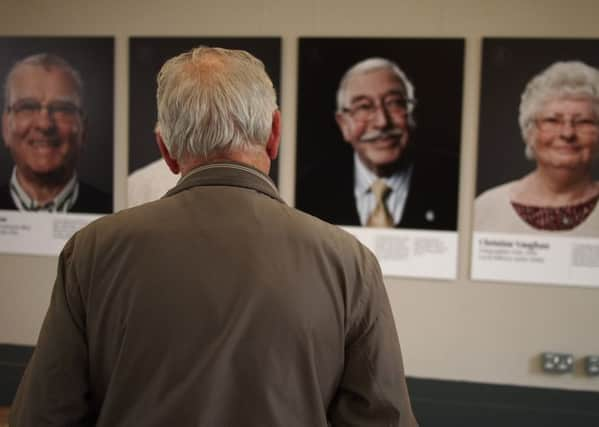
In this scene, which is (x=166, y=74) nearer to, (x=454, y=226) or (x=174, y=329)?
(x=174, y=329)

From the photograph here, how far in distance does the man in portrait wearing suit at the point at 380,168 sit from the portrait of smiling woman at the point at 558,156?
325 millimetres

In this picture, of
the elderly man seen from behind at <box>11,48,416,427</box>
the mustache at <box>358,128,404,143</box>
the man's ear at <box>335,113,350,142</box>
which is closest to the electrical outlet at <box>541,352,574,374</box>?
the mustache at <box>358,128,404,143</box>

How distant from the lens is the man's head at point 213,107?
1151 millimetres

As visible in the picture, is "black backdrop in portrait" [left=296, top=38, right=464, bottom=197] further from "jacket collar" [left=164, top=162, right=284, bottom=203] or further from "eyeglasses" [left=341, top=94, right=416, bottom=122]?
"jacket collar" [left=164, top=162, right=284, bottom=203]

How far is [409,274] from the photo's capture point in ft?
11.6

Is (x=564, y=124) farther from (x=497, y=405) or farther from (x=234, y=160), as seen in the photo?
(x=234, y=160)

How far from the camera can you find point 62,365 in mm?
1124

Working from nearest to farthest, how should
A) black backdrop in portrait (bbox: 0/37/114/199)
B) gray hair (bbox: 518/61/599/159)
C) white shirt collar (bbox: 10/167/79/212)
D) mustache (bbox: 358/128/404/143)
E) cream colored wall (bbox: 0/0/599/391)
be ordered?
gray hair (bbox: 518/61/599/159) < cream colored wall (bbox: 0/0/599/391) < mustache (bbox: 358/128/404/143) < black backdrop in portrait (bbox: 0/37/114/199) < white shirt collar (bbox: 10/167/79/212)

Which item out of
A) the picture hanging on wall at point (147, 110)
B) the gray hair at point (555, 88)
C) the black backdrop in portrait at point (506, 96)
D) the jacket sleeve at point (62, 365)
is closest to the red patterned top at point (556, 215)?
the black backdrop in portrait at point (506, 96)

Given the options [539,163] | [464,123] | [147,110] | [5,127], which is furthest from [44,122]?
[539,163]

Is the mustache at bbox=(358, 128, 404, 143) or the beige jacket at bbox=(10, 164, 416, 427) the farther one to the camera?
the mustache at bbox=(358, 128, 404, 143)

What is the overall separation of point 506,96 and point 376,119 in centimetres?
68

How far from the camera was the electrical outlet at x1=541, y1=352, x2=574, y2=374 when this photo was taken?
3.39 metres

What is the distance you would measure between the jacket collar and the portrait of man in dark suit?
7.94 ft
